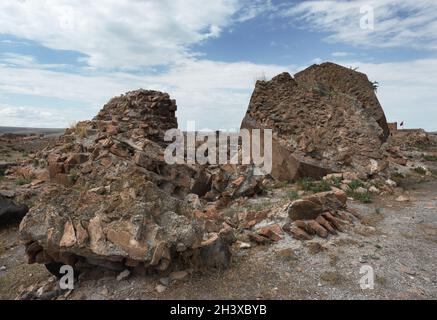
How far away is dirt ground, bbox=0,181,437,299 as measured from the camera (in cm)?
504

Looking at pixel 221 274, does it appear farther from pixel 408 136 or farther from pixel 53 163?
pixel 408 136

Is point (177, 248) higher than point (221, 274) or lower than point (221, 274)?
higher

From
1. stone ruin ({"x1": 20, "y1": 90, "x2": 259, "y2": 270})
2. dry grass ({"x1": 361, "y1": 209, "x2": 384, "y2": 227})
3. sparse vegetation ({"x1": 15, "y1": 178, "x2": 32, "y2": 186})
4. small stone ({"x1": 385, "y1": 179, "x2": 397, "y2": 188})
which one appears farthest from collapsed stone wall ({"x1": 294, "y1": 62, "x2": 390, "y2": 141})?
sparse vegetation ({"x1": 15, "y1": 178, "x2": 32, "y2": 186})

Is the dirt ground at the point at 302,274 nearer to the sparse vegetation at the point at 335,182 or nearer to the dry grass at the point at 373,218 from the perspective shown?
the dry grass at the point at 373,218

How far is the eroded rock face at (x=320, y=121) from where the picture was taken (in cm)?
1227

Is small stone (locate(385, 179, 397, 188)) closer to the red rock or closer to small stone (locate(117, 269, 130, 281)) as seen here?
the red rock

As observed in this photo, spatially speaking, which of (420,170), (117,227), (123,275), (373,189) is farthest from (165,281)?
(420,170)

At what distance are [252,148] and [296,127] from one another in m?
1.95

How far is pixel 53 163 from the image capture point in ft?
31.3

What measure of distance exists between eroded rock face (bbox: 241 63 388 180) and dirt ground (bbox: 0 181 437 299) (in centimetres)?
491

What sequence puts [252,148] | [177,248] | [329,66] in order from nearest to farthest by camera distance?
[177,248] → [252,148] → [329,66]

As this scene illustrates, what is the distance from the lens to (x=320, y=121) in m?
13.6
